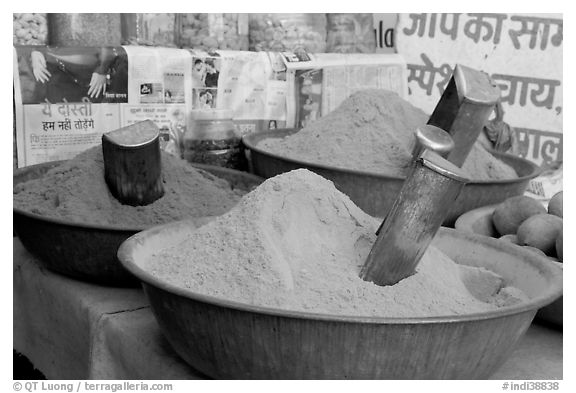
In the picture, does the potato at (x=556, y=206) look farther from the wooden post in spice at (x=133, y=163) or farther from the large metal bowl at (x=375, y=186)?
the wooden post in spice at (x=133, y=163)

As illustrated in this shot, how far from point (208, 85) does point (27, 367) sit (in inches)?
31.6

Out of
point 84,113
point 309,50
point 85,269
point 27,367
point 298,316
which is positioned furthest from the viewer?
point 309,50

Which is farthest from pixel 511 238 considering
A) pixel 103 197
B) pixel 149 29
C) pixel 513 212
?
pixel 149 29

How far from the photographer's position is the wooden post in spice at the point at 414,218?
0.83m

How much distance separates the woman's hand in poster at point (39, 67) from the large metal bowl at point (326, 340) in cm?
83

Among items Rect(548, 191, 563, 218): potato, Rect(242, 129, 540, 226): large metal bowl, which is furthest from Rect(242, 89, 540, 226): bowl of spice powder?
Rect(548, 191, 563, 218): potato

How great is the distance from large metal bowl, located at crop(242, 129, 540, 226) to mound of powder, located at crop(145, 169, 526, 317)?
0.35m

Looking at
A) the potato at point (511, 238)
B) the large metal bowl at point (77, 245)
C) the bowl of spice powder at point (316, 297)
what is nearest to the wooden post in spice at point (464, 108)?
the potato at point (511, 238)

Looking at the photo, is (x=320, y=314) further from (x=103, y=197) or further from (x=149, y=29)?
(x=149, y=29)

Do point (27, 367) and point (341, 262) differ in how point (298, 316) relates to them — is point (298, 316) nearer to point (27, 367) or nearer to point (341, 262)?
point (341, 262)

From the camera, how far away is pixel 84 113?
158 cm

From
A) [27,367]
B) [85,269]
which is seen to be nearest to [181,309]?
[85,269]

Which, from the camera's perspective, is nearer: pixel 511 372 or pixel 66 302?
pixel 511 372

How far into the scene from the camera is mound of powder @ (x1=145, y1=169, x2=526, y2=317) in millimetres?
810
